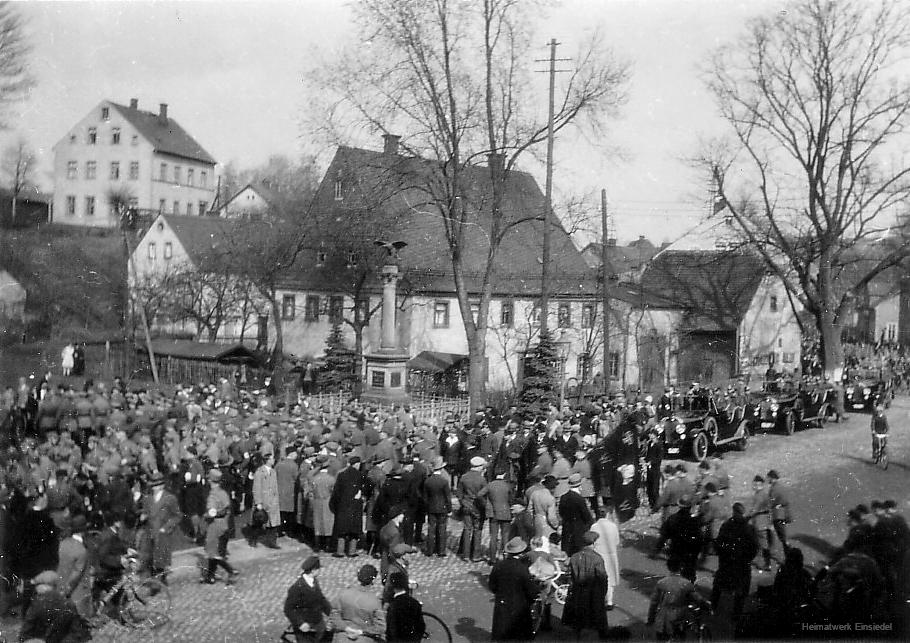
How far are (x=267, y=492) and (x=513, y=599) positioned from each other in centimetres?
536

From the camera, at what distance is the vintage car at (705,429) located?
1702 centimetres

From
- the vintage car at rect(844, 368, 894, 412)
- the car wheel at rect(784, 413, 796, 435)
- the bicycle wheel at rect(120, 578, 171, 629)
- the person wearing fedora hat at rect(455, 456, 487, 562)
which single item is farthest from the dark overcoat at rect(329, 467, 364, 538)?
the vintage car at rect(844, 368, 894, 412)

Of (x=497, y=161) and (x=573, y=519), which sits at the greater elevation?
(x=497, y=161)

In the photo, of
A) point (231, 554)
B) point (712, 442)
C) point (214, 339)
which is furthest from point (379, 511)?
point (214, 339)

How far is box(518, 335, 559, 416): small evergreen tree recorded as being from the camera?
26.6m

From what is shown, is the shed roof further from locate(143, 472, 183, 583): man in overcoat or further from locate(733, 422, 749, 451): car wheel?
locate(143, 472, 183, 583): man in overcoat

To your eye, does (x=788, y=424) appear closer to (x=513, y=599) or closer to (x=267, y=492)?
(x=267, y=492)

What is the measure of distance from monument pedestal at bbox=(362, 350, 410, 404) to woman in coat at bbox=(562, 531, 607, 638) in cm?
1849

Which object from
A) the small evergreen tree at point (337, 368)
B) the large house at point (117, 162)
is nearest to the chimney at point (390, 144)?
the small evergreen tree at point (337, 368)

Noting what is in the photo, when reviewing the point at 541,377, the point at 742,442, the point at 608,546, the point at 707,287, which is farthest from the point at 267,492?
the point at 707,287

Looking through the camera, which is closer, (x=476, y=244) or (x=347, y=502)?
(x=347, y=502)

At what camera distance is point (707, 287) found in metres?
38.5

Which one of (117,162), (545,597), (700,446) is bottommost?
(545,597)

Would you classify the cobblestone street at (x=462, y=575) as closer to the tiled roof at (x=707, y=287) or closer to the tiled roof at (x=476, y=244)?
the tiled roof at (x=476, y=244)
